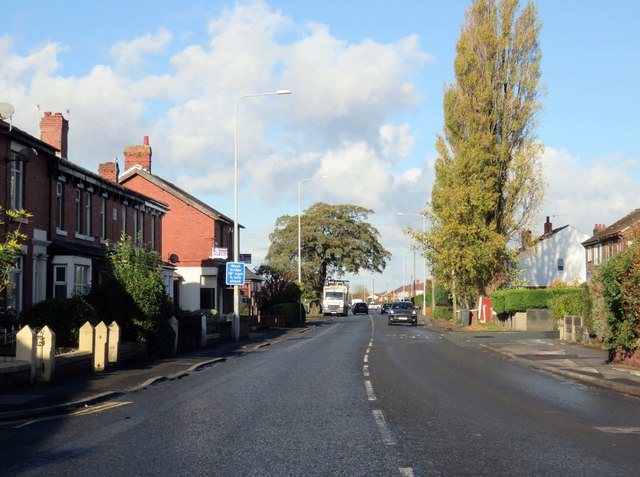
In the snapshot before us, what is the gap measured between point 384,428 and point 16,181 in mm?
18474

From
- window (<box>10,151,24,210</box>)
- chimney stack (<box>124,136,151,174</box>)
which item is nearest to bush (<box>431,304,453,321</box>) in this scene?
chimney stack (<box>124,136,151,174</box>)

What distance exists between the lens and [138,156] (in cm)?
5119

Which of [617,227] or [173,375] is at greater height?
[617,227]

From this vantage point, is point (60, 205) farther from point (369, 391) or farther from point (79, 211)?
point (369, 391)

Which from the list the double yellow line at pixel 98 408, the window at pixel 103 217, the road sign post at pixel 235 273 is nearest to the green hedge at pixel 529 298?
the road sign post at pixel 235 273

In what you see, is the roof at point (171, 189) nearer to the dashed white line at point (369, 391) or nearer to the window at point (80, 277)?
the window at point (80, 277)

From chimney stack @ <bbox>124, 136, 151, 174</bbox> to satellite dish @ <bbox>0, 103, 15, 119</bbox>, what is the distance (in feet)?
99.8

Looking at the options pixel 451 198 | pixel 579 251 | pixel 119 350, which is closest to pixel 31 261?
pixel 119 350

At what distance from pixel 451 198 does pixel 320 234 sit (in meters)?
40.0

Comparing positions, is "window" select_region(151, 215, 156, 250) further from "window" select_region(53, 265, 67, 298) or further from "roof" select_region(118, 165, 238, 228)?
"window" select_region(53, 265, 67, 298)

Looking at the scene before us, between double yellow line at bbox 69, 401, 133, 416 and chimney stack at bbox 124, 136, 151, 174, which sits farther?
chimney stack at bbox 124, 136, 151, 174

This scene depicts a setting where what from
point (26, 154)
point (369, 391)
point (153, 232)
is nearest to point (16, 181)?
point (26, 154)

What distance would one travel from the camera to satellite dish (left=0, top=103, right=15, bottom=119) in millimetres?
20453

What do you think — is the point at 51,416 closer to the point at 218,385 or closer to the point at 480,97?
the point at 218,385
